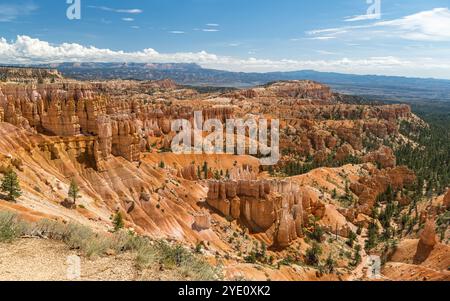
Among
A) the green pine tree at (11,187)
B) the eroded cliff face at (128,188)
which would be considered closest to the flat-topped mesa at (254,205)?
the eroded cliff face at (128,188)

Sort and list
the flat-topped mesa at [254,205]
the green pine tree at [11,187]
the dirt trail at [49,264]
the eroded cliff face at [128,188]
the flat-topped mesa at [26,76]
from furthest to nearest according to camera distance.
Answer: the flat-topped mesa at [26,76] < the flat-topped mesa at [254,205] < the eroded cliff face at [128,188] < the green pine tree at [11,187] < the dirt trail at [49,264]

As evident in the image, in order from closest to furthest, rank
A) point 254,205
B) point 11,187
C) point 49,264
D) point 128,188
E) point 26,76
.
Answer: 1. point 49,264
2. point 11,187
3. point 128,188
4. point 254,205
5. point 26,76

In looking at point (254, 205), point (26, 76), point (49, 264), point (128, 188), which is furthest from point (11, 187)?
point (26, 76)

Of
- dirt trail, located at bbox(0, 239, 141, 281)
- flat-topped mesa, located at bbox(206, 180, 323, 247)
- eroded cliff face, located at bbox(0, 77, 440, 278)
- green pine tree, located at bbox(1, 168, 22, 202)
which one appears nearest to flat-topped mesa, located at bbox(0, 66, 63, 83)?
eroded cliff face, located at bbox(0, 77, 440, 278)

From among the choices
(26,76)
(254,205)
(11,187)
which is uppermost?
(26,76)

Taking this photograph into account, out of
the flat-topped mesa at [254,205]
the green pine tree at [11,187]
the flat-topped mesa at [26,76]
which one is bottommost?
the flat-topped mesa at [254,205]

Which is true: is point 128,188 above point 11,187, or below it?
below

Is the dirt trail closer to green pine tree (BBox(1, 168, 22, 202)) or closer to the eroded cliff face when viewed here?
the eroded cliff face

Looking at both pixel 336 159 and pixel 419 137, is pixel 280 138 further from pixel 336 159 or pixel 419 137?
pixel 419 137

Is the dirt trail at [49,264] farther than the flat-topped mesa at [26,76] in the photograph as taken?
No

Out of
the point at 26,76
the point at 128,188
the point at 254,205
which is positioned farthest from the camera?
the point at 26,76

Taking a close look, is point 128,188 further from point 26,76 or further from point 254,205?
point 26,76

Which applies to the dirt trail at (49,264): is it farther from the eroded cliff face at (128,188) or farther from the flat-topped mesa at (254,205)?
the flat-topped mesa at (254,205)
